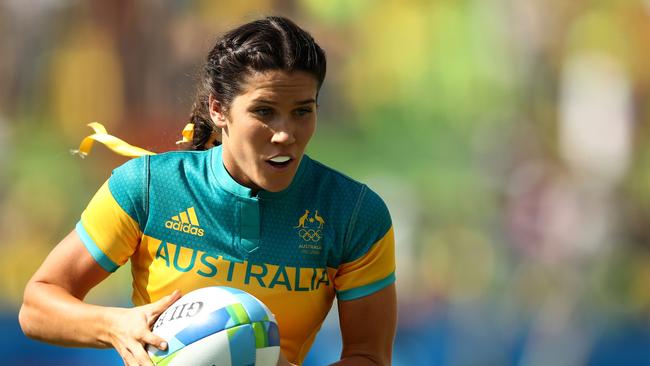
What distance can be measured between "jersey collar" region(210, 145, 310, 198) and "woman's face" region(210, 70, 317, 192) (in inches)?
3.5

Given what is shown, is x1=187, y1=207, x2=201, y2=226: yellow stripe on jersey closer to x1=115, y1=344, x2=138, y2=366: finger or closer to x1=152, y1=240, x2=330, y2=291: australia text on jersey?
x1=152, y1=240, x2=330, y2=291: australia text on jersey

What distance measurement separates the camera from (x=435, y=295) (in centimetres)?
571

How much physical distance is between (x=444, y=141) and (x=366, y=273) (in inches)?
126

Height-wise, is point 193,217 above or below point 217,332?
above

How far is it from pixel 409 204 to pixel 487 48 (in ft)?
3.40

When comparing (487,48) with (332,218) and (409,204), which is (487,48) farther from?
(332,218)

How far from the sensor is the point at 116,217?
2697 millimetres

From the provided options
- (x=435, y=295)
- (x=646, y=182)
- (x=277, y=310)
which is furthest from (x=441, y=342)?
(x=277, y=310)

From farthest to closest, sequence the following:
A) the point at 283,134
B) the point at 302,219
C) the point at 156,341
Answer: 1. the point at 302,219
2. the point at 283,134
3. the point at 156,341

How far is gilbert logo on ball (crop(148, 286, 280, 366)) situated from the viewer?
236cm

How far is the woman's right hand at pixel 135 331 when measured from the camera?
236 cm

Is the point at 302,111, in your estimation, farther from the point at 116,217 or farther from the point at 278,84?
the point at 116,217

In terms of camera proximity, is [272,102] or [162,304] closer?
[162,304]

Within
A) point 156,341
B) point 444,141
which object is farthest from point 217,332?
point 444,141
